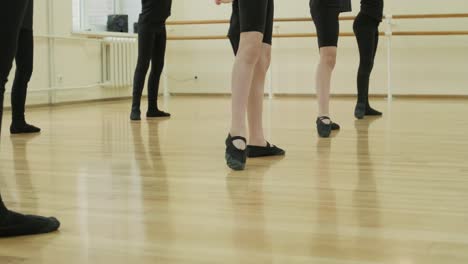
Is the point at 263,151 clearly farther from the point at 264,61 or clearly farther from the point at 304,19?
the point at 304,19

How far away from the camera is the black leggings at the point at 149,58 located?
385 centimetres

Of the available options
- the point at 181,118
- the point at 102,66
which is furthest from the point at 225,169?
the point at 102,66

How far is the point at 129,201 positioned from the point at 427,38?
5.48m

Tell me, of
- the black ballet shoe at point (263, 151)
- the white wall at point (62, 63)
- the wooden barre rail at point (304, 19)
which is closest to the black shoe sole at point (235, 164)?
the black ballet shoe at point (263, 151)

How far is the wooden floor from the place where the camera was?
3.61 ft

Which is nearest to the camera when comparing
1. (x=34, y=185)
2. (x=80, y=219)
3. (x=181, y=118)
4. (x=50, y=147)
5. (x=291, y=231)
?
(x=291, y=231)

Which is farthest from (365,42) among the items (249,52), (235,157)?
(235,157)

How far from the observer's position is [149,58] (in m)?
3.92

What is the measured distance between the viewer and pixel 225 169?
204 cm

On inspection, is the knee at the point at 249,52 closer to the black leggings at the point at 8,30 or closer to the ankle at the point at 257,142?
the ankle at the point at 257,142

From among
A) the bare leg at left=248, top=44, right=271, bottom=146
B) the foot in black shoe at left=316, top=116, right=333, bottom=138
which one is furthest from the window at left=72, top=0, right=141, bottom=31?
the bare leg at left=248, top=44, right=271, bottom=146

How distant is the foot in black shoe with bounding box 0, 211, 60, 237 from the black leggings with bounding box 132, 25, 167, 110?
2693 millimetres

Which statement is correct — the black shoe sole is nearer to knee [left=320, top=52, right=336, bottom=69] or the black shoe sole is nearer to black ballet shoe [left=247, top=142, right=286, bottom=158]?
black ballet shoe [left=247, top=142, right=286, bottom=158]

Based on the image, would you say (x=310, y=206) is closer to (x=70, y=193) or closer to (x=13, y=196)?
(x=70, y=193)
